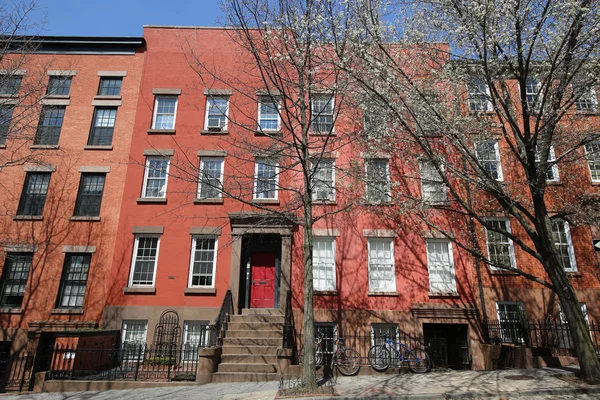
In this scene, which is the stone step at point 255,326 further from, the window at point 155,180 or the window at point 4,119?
the window at point 4,119

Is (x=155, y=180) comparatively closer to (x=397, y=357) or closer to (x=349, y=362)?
(x=349, y=362)

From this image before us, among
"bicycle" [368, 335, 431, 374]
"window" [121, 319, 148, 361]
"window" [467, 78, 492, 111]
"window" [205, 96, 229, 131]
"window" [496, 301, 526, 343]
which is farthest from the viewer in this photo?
"window" [205, 96, 229, 131]

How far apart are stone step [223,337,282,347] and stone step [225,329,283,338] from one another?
22cm

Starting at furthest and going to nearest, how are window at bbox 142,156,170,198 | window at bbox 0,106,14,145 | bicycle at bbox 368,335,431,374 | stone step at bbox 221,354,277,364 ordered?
window at bbox 142,156,170,198 → window at bbox 0,106,14,145 → bicycle at bbox 368,335,431,374 → stone step at bbox 221,354,277,364

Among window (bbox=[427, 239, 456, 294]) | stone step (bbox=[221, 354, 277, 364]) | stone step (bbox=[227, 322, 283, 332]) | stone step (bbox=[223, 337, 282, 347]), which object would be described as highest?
window (bbox=[427, 239, 456, 294])

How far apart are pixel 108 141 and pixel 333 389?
13.9 meters

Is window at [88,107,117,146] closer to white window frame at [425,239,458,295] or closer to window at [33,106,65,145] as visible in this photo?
window at [33,106,65,145]

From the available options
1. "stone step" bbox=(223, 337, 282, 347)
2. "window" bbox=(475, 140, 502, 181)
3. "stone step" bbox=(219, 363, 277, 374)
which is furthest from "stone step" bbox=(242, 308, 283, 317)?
"window" bbox=(475, 140, 502, 181)

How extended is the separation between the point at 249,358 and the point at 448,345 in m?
7.65

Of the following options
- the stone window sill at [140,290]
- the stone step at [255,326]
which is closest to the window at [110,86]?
the stone window sill at [140,290]

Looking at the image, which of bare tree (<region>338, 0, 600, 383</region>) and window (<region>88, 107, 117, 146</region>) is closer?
bare tree (<region>338, 0, 600, 383</region>)

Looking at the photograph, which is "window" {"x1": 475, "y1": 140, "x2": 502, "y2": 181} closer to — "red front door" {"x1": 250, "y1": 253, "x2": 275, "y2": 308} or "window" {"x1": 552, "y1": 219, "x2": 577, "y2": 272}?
"window" {"x1": 552, "y1": 219, "x2": 577, "y2": 272}

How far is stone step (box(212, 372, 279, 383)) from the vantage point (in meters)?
10.4

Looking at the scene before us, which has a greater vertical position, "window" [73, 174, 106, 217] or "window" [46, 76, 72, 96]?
"window" [46, 76, 72, 96]
